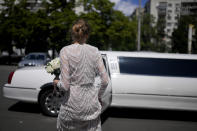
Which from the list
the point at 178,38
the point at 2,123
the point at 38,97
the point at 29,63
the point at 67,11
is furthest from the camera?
the point at 178,38

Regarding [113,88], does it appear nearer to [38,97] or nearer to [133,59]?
[133,59]

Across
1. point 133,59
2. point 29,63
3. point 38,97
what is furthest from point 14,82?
point 29,63

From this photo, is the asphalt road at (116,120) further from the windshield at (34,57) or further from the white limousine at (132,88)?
the windshield at (34,57)

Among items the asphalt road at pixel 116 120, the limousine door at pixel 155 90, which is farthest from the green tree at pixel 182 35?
the limousine door at pixel 155 90

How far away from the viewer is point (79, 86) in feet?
7.32

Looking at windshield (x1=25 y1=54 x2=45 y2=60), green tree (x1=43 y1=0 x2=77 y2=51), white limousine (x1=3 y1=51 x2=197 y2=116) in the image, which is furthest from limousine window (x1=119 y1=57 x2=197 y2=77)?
green tree (x1=43 y1=0 x2=77 y2=51)

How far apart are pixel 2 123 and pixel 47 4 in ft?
73.6

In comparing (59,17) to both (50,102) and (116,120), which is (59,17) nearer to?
(50,102)

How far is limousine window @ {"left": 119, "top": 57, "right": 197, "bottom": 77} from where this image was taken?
→ 5.56 metres

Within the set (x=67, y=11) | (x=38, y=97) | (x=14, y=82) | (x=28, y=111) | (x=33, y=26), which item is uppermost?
(x=67, y=11)

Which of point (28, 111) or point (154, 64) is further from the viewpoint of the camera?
point (28, 111)

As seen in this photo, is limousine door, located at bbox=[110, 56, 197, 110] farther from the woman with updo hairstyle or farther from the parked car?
the parked car

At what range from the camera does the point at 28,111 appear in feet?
19.6

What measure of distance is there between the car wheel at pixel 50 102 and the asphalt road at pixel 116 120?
0.52 feet
